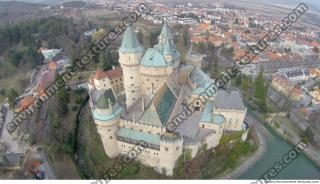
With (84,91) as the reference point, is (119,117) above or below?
above

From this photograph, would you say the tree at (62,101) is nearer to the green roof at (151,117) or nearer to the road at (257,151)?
the green roof at (151,117)

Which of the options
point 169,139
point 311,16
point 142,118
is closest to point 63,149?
point 142,118

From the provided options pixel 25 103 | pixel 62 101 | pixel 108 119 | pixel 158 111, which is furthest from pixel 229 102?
pixel 25 103

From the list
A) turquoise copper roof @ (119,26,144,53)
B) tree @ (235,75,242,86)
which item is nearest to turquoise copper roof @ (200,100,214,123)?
turquoise copper roof @ (119,26,144,53)

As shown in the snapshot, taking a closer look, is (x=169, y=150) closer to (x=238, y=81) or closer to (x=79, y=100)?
(x=79, y=100)

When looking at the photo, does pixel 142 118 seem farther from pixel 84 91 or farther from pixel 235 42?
pixel 235 42

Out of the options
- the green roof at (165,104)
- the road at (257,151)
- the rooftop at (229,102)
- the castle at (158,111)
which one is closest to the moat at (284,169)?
the road at (257,151)
